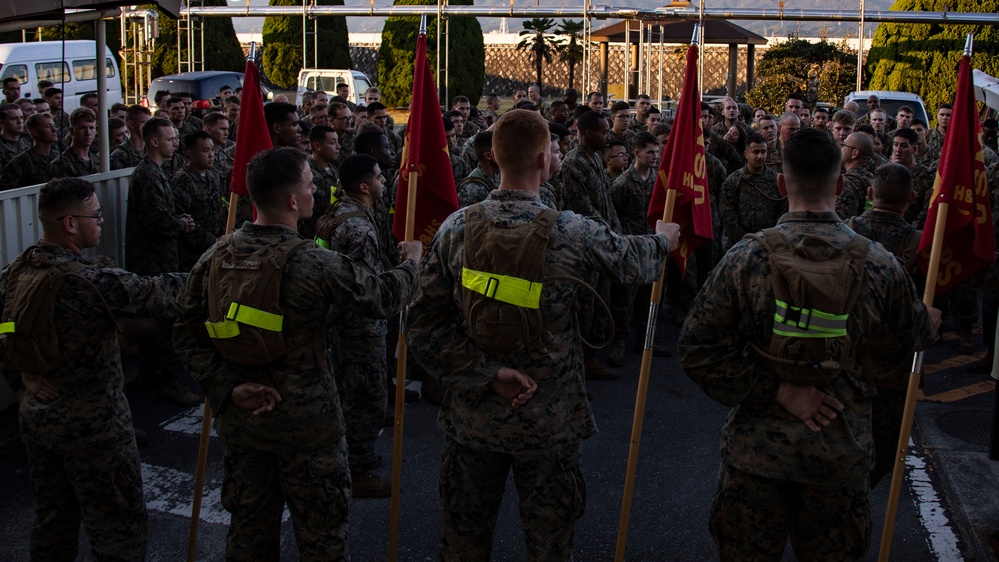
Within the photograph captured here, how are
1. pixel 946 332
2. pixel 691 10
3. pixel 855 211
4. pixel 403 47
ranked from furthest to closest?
1. pixel 403 47
2. pixel 691 10
3. pixel 946 332
4. pixel 855 211

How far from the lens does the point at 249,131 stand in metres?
5.30

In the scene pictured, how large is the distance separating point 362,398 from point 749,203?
483 cm

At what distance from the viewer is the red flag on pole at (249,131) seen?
528 cm

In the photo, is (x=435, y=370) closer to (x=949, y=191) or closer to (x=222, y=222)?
(x=949, y=191)

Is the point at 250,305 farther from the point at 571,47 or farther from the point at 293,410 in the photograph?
the point at 571,47

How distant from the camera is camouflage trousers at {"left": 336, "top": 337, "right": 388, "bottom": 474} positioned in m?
5.38

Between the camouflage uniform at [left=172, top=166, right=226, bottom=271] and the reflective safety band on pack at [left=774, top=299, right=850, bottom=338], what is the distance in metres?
5.43

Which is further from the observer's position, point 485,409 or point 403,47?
point 403,47

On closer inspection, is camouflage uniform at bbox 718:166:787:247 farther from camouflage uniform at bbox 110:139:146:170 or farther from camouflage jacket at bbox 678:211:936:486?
camouflage uniform at bbox 110:139:146:170

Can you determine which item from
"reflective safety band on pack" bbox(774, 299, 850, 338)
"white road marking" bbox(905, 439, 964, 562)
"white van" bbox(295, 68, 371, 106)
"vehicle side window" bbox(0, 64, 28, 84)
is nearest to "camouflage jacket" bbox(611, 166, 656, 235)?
"white road marking" bbox(905, 439, 964, 562)

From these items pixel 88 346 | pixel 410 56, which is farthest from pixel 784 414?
pixel 410 56

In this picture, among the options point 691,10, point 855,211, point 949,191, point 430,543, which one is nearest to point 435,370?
point 430,543

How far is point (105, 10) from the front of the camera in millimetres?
7188

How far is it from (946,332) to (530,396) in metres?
7.30
